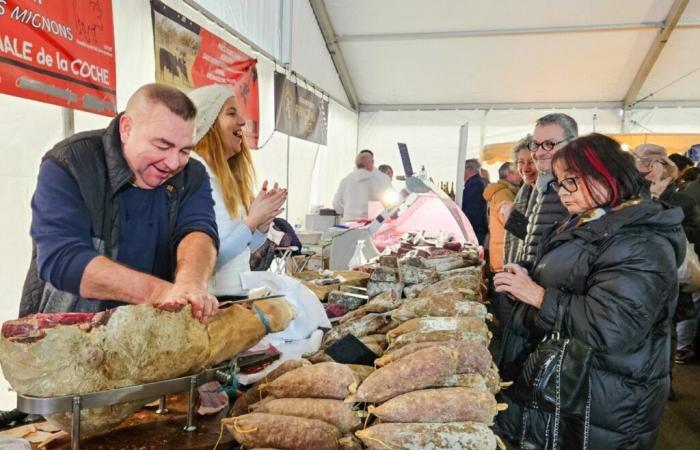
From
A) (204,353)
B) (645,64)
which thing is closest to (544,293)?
(204,353)

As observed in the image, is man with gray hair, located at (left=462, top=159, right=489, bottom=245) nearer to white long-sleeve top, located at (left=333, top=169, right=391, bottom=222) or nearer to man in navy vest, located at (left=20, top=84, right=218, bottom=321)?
white long-sleeve top, located at (left=333, top=169, right=391, bottom=222)

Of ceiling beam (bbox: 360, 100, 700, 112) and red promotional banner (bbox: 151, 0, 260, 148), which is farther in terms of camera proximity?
ceiling beam (bbox: 360, 100, 700, 112)

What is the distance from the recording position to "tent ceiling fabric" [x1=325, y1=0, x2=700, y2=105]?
25.9ft

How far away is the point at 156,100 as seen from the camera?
5.16ft

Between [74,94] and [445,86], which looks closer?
[74,94]

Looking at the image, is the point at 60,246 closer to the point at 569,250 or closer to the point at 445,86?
the point at 569,250

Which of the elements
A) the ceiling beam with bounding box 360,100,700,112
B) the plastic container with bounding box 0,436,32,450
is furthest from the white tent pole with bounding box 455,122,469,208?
the ceiling beam with bounding box 360,100,700,112

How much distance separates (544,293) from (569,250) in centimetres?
21

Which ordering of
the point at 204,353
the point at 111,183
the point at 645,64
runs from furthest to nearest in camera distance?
the point at 645,64
the point at 111,183
the point at 204,353

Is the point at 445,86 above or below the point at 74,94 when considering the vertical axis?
above

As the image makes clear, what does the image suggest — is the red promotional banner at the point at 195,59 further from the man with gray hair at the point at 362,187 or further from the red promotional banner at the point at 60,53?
the man with gray hair at the point at 362,187

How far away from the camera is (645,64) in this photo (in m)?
8.73

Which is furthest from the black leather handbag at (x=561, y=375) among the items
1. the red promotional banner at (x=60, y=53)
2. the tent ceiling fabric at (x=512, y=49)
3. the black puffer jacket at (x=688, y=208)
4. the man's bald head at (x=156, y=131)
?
the tent ceiling fabric at (x=512, y=49)

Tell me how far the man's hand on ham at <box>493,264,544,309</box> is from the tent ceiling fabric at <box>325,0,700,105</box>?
277 inches
